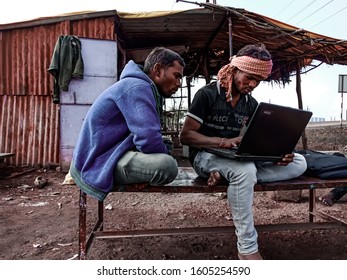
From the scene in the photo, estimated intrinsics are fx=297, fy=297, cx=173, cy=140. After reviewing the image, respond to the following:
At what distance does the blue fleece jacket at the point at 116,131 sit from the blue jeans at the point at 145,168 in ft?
0.14

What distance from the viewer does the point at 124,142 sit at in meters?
1.98

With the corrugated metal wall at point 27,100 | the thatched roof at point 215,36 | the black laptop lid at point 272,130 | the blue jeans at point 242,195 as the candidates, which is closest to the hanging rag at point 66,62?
the corrugated metal wall at point 27,100

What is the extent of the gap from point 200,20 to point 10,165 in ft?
16.5

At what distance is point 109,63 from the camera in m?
6.20

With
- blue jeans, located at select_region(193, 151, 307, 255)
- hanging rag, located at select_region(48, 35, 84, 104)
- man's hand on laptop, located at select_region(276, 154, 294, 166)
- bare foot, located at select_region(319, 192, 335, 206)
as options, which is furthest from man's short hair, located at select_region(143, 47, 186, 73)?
hanging rag, located at select_region(48, 35, 84, 104)

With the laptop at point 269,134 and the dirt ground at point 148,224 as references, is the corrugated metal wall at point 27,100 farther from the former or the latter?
the laptop at point 269,134

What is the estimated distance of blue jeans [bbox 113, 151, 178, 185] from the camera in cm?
190

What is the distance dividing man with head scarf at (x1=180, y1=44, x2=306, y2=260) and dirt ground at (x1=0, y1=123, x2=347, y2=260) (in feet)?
2.60

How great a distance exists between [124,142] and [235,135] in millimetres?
988

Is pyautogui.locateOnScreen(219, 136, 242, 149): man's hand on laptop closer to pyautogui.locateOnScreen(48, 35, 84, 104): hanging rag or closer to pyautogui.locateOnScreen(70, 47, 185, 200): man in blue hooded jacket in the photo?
pyautogui.locateOnScreen(70, 47, 185, 200): man in blue hooded jacket

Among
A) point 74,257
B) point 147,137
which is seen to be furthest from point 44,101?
point 147,137

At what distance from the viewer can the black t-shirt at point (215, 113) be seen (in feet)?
7.68

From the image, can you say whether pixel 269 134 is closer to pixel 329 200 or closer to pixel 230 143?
pixel 230 143

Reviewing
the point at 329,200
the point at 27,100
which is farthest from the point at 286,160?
the point at 27,100
